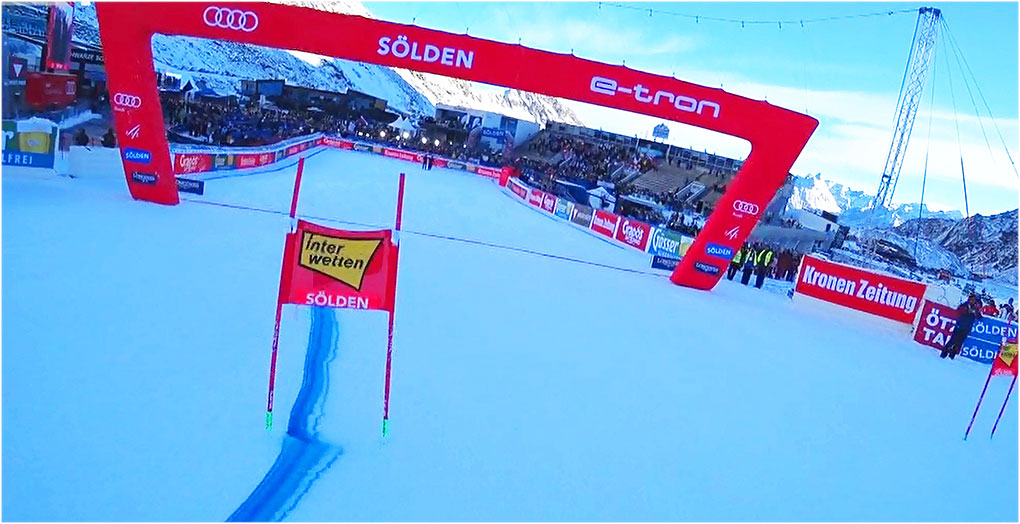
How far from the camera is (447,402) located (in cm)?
512

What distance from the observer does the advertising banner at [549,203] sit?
1022 inches

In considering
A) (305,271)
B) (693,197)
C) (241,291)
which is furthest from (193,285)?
(693,197)

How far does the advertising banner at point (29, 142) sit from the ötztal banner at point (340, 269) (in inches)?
414

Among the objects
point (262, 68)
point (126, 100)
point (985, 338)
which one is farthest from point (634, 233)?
point (262, 68)

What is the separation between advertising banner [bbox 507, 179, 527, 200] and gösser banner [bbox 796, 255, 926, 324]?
660 inches

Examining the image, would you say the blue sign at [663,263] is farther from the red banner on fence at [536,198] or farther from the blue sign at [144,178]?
the red banner on fence at [536,198]

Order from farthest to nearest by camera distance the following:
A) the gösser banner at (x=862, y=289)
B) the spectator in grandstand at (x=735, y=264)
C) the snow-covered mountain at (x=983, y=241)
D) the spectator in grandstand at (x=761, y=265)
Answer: the snow-covered mountain at (x=983, y=241) → the spectator in grandstand at (x=735, y=264) → the spectator in grandstand at (x=761, y=265) → the gösser banner at (x=862, y=289)

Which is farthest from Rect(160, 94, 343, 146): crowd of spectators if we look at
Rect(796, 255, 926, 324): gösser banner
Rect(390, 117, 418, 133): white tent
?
Rect(796, 255, 926, 324): gösser banner

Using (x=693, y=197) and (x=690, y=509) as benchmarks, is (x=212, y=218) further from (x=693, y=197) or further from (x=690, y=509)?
(x=693, y=197)

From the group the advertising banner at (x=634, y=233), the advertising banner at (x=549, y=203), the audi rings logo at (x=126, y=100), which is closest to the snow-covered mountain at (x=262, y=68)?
the advertising banner at (x=549, y=203)

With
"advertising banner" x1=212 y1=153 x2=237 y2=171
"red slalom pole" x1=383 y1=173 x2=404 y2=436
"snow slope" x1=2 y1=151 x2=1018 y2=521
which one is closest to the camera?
"snow slope" x1=2 y1=151 x2=1018 y2=521

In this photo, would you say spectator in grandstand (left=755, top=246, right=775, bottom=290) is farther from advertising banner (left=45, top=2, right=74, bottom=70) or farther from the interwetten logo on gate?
advertising banner (left=45, top=2, right=74, bottom=70)

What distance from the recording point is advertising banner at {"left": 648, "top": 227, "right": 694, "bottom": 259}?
18375 millimetres

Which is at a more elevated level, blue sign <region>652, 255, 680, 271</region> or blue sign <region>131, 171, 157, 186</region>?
blue sign <region>131, 171, 157, 186</region>
